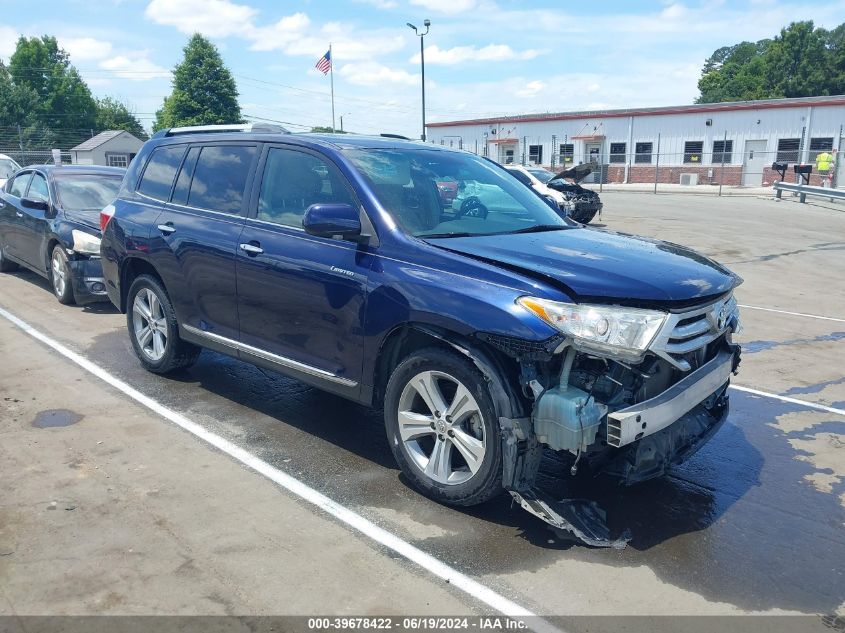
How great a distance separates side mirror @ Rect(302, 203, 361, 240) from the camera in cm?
414

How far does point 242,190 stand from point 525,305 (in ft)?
8.58

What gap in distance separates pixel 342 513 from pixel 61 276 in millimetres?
6945

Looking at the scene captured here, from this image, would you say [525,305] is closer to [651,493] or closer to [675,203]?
[651,493]

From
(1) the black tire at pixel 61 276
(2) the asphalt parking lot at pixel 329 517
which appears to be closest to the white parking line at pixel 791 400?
(2) the asphalt parking lot at pixel 329 517

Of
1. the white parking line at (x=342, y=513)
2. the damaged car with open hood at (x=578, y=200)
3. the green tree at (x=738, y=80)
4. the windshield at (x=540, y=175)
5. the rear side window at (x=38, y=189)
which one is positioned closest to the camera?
the white parking line at (x=342, y=513)

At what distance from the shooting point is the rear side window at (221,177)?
17.1 feet

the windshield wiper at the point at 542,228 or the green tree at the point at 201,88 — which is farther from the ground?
the green tree at the point at 201,88

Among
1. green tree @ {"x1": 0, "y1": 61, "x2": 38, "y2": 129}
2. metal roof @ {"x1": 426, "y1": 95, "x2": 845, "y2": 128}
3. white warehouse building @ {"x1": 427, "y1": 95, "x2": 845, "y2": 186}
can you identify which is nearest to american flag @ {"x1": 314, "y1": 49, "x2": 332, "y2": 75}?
white warehouse building @ {"x1": 427, "y1": 95, "x2": 845, "y2": 186}

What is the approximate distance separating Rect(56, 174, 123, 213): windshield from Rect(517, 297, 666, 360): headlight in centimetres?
798

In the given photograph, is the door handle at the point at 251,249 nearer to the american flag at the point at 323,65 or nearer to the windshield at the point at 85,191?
the windshield at the point at 85,191

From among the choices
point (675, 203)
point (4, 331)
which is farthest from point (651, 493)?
point (675, 203)

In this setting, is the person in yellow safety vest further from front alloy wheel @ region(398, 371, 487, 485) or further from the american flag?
front alloy wheel @ region(398, 371, 487, 485)

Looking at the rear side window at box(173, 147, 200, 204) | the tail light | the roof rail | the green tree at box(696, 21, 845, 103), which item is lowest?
the tail light

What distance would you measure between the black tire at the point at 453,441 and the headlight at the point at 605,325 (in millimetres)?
512
